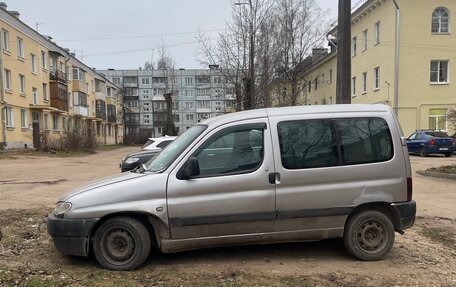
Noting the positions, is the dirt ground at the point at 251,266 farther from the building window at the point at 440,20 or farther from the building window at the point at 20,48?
the building window at the point at 20,48

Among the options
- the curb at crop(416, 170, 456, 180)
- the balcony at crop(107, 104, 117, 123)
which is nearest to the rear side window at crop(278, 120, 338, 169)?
the curb at crop(416, 170, 456, 180)

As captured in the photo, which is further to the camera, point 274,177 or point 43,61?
point 43,61

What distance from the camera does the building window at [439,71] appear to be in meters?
29.1

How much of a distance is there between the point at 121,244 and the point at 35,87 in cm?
3727

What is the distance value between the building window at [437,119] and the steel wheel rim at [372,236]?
2668cm

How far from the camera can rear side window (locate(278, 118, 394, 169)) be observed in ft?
16.8

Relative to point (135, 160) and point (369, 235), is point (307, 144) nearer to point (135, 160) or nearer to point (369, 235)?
point (369, 235)

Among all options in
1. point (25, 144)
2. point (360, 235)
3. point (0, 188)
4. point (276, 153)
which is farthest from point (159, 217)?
point (25, 144)

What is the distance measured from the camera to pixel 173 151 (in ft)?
17.1

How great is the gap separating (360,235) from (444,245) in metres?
1.61

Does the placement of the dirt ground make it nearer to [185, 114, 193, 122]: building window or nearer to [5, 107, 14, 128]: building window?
[5, 107, 14, 128]: building window

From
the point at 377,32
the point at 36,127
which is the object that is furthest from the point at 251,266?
the point at 36,127

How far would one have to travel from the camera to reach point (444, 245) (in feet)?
19.5

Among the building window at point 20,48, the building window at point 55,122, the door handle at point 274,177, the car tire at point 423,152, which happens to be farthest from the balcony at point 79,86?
the door handle at point 274,177
